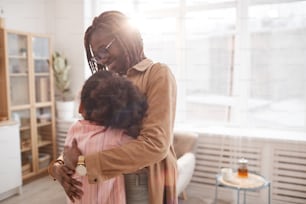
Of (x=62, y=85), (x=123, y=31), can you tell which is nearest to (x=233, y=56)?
(x=62, y=85)

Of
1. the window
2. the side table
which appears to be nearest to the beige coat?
the side table

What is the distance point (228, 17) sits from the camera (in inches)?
115

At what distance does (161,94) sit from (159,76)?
5cm

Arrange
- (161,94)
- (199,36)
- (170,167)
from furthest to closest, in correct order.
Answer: (199,36) < (170,167) < (161,94)

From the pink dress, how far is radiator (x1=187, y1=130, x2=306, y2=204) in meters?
2.17

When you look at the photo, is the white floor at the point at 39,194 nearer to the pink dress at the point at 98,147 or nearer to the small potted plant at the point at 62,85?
the small potted plant at the point at 62,85

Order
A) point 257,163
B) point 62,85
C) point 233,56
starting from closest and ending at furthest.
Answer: point 257,163 < point 233,56 < point 62,85

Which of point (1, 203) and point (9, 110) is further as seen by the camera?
point (9, 110)

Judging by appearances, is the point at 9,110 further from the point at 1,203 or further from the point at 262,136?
the point at 262,136

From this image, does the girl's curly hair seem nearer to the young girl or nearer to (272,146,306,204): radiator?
the young girl

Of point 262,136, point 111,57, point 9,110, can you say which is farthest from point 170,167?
point 9,110

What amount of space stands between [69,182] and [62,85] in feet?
9.56

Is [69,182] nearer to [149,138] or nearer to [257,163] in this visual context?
[149,138]

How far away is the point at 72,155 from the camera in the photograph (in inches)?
27.0
